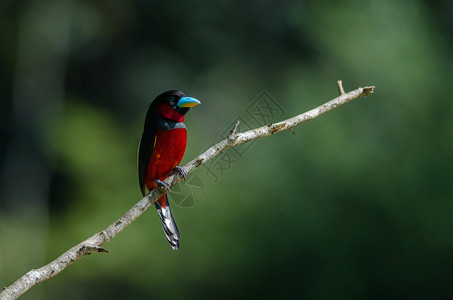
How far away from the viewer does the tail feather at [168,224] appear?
10.2ft

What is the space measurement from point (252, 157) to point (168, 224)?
17.8 feet

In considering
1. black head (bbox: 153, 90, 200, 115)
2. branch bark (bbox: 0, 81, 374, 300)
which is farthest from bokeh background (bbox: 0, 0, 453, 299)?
branch bark (bbox: 0, 81, 374, 300)

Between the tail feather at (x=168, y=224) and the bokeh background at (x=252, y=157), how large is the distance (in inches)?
130

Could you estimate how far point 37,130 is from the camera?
10.7 metres

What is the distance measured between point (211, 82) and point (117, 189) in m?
3.06

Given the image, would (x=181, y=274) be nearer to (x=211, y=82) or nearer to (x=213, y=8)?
(x=211, y=82)

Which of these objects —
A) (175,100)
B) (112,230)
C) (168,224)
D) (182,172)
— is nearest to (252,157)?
(168,224)

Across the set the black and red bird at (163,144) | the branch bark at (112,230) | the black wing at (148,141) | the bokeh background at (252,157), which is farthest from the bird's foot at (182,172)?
the bokeh background at (252,157)

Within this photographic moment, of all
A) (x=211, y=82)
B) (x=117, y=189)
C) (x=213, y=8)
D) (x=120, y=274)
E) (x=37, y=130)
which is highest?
(x=213, y=8)

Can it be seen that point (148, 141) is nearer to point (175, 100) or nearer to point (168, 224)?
point (175, 100)

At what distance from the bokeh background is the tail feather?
331 centimetres

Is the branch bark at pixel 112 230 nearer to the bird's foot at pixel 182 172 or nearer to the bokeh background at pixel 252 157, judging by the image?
the bird's foot at pixel 182 172

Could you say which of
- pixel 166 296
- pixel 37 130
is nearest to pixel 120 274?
pixel 166 296

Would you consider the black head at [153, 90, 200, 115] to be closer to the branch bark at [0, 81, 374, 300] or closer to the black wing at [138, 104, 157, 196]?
the black wing at [138, 104, 157, 196]
